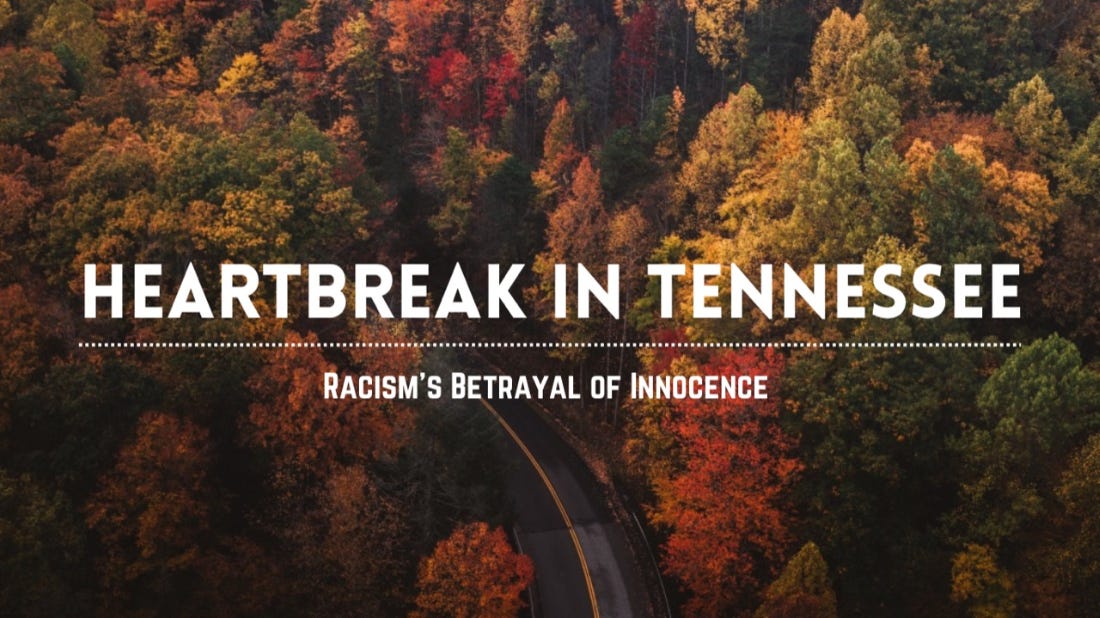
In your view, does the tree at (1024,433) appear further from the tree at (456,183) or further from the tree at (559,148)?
the tree at (456,183)

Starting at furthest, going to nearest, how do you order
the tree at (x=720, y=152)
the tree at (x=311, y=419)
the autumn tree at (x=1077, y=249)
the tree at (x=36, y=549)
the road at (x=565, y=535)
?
the tree at (x=720, y=152) → the road at (x=565, y=535) → the autumn tree at (x=1077, y=249) → the tree at (x=311, y=419) → the tree at (x=36, y=549)

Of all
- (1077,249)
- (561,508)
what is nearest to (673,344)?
(561,508)

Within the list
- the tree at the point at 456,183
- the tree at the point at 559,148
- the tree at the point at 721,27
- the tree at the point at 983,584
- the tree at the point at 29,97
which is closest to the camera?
the tree at the point at 983,584

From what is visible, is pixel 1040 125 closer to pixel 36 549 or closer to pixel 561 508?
pixel 561 508

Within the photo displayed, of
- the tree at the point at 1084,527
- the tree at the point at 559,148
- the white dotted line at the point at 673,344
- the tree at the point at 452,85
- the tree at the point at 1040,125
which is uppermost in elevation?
the tree at the point at 452,85

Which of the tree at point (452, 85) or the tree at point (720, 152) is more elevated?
the tree at point (452, 85)

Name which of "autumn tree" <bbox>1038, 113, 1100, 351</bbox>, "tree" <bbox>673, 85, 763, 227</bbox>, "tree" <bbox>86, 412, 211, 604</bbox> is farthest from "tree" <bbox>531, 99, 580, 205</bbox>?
"tree" <bbox>86, 412, 211, 604</bbox>

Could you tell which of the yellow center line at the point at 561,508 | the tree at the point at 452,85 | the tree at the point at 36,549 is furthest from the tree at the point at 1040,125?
the tree at the point at 36,549

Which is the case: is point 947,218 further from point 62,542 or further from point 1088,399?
point 62,542

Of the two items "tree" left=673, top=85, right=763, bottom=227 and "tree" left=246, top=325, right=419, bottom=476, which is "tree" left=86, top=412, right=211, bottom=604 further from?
"tree" left=673, top=85, right=763, bottom=227
